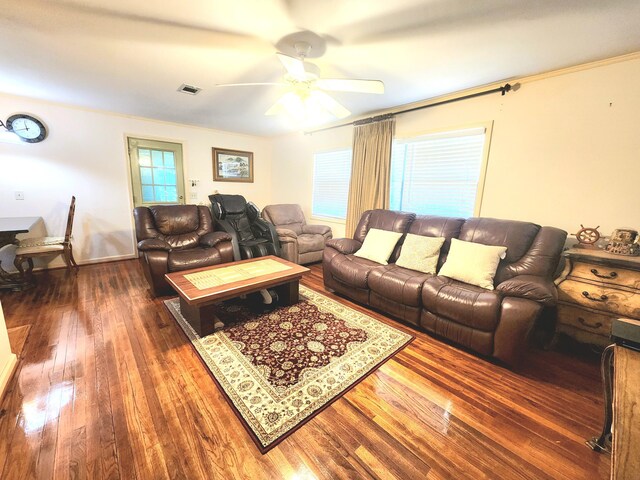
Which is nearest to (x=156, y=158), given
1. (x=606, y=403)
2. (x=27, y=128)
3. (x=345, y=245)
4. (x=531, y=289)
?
(x=27, y=128)

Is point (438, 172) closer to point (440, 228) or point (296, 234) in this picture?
point (440, 228)

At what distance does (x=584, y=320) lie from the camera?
1948 millimetres

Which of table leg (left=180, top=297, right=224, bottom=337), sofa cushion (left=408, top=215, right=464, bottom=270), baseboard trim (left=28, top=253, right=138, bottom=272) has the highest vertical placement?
sofa cushion (left=408, top=215, right=464, bottom=270)

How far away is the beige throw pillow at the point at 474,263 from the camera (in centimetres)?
212

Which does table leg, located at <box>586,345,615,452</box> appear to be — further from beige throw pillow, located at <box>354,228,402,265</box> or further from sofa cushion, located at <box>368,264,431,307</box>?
beige throw pillow, located at <box>354,228,402,265</box>

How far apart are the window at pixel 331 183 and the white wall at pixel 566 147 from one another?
1.64 m

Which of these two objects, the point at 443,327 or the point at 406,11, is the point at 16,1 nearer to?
the point at 406,11

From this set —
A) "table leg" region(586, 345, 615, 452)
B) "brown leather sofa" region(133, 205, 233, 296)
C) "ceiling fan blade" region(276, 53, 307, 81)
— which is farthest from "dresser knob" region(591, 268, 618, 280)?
"brown leather sofa" region(133, 205, 233, 296)

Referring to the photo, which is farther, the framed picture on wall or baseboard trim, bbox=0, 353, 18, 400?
the framed picture on wall

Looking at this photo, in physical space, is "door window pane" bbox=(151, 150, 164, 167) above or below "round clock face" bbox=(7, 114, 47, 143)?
below

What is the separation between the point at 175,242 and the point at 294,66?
2.68m

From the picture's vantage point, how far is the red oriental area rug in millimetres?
1423

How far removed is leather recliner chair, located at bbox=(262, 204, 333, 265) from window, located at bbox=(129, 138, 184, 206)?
5.65 ft

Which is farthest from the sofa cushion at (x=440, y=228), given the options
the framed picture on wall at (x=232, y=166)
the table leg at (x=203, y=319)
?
the framed picture on wall at (x=232, y=166)
